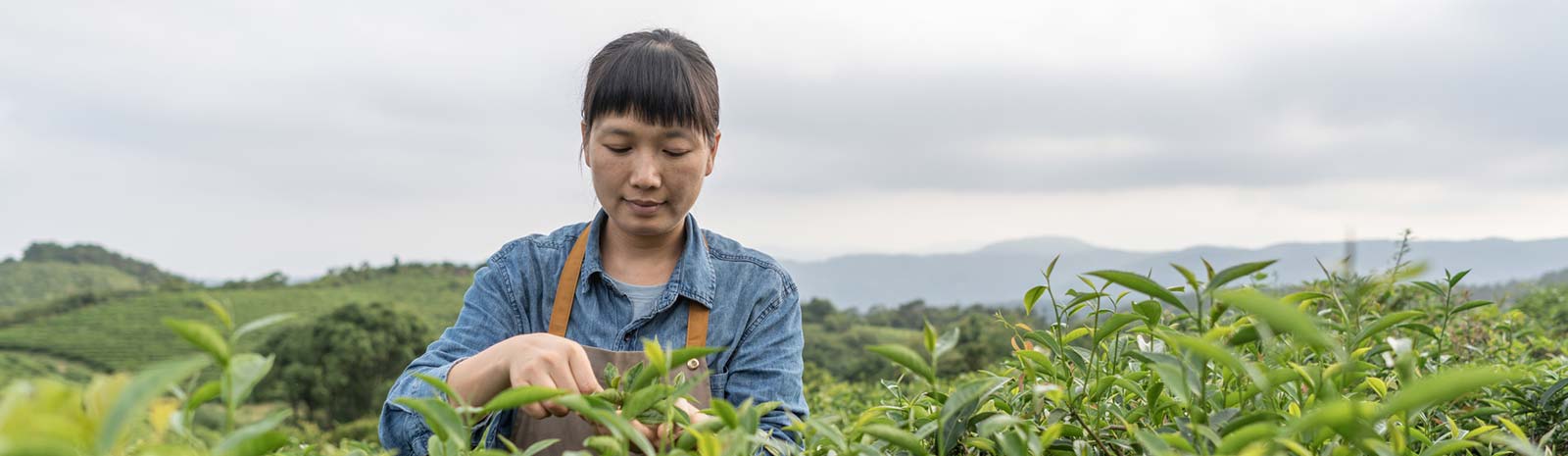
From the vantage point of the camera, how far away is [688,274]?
1.55 metres

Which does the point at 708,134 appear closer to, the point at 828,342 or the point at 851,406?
the point at 851,406

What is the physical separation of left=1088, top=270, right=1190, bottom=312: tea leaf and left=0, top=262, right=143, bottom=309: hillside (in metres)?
48.9

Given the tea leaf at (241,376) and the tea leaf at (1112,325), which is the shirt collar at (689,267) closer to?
the tea leaf at (1112,325)

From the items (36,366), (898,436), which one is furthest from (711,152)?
(36,366)

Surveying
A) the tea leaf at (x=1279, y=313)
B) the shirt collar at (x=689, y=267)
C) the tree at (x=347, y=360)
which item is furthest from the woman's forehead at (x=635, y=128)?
the tree at (x=347, y=360)

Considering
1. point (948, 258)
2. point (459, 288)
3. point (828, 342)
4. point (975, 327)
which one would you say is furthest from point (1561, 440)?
point (948, 258)

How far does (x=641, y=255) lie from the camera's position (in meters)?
1.62

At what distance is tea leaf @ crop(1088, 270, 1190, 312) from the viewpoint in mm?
542

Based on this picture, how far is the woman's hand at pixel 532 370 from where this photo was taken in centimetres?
85

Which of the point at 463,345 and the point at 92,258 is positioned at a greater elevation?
the point at 463,345

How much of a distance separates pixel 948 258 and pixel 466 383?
320 ft

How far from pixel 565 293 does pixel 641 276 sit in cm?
12

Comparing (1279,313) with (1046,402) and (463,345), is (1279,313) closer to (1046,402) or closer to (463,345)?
(1046,402)

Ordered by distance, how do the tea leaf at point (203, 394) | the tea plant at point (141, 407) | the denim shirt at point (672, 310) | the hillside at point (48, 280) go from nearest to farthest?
1. the tea plant at point (141, 407)
2. the tea leaf at point (203, 394)
3. the denim shirt at point (672, 310)
4. the hillside at point (48, 280)
